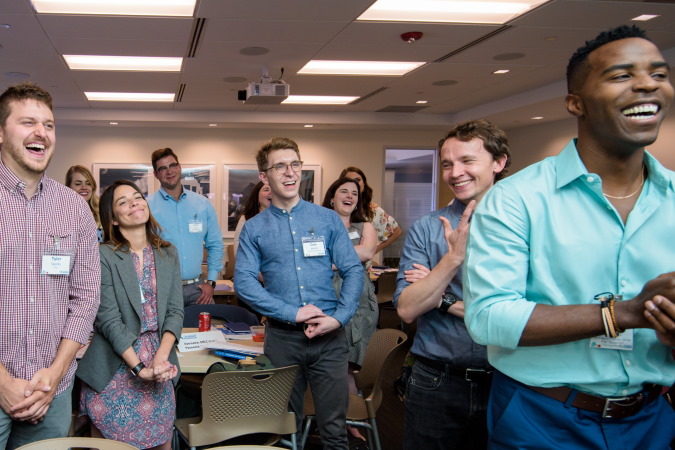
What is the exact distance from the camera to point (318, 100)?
919 cm

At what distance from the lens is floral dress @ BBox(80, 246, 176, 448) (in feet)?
9.03

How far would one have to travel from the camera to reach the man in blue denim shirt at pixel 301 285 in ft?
9.21

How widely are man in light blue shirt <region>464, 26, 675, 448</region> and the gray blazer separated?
2002 mm

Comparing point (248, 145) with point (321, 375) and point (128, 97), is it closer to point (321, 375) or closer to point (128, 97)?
point (128, 97)

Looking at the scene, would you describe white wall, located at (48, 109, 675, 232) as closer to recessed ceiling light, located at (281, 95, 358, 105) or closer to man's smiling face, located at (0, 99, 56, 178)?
recessed ceiling light, located at (281, 95, 358, 105)

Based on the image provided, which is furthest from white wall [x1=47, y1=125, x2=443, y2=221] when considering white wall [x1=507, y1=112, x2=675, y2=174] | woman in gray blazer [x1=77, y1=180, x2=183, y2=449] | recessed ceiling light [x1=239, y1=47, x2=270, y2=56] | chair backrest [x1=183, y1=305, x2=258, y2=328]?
woman in gray blazer [x1=77, y1=180, x2=183, y2=449]

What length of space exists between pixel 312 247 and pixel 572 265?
1.81 meters

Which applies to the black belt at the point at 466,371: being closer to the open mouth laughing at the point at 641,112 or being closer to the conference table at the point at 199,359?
the open mouth laughing at the point at 641,112

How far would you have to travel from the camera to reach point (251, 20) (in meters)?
4.89

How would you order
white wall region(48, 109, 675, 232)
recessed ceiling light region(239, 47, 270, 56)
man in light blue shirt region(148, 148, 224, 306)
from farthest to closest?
white wall region(48, 109, 675, 232)
recessed ceiling light region(239, 47, 270, 56)
man in light blue shirt region(148, 148, 224, 306)

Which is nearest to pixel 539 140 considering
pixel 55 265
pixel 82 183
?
pixel 82 183

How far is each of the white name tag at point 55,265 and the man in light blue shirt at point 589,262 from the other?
1679mm

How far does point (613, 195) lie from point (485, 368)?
3.00ft

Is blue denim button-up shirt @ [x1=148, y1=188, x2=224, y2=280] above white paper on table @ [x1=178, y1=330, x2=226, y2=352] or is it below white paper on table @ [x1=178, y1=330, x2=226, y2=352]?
above
